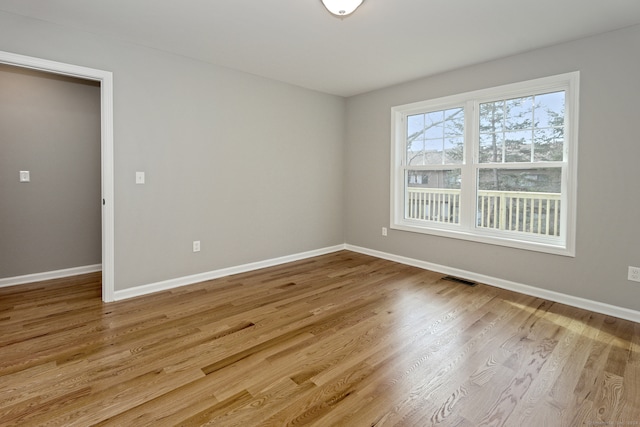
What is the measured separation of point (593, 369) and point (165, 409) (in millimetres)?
2579

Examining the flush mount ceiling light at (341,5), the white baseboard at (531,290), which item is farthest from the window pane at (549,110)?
the flush mount ceiling light at (341,5)

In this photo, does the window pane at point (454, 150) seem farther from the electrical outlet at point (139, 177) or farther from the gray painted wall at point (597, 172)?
the electrical outlet at point (139, 177)

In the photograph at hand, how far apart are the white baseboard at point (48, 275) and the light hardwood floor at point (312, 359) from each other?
5.6 inches

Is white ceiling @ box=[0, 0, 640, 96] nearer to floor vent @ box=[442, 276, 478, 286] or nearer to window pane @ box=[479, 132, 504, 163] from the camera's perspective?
window pane @ box=[479, 132, 504, 163]

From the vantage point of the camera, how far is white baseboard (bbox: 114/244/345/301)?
3213 millimetres

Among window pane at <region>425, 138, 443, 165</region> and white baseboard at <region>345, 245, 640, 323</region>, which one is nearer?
white baseboard at <region>345, 245, 640, 323</region>

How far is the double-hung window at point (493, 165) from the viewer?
3152mm

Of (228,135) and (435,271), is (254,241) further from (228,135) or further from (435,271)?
(435,271)

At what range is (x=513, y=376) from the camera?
1.95m

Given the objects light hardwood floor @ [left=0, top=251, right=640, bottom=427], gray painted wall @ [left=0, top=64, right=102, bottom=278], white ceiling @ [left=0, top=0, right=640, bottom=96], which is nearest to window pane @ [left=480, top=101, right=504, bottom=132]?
white ceiling @ [left=0, top=0, right=640, bottom=96]

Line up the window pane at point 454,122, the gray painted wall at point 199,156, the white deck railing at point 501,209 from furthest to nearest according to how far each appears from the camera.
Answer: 1. the window pane at point 454,122
2. the white deck railing at point 501,209
3. the gray painted wall at point 199,156

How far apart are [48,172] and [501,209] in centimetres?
528

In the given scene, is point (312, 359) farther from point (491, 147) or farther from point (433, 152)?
point (433, 152)

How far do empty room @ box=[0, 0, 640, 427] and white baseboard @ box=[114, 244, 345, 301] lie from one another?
3 cm
